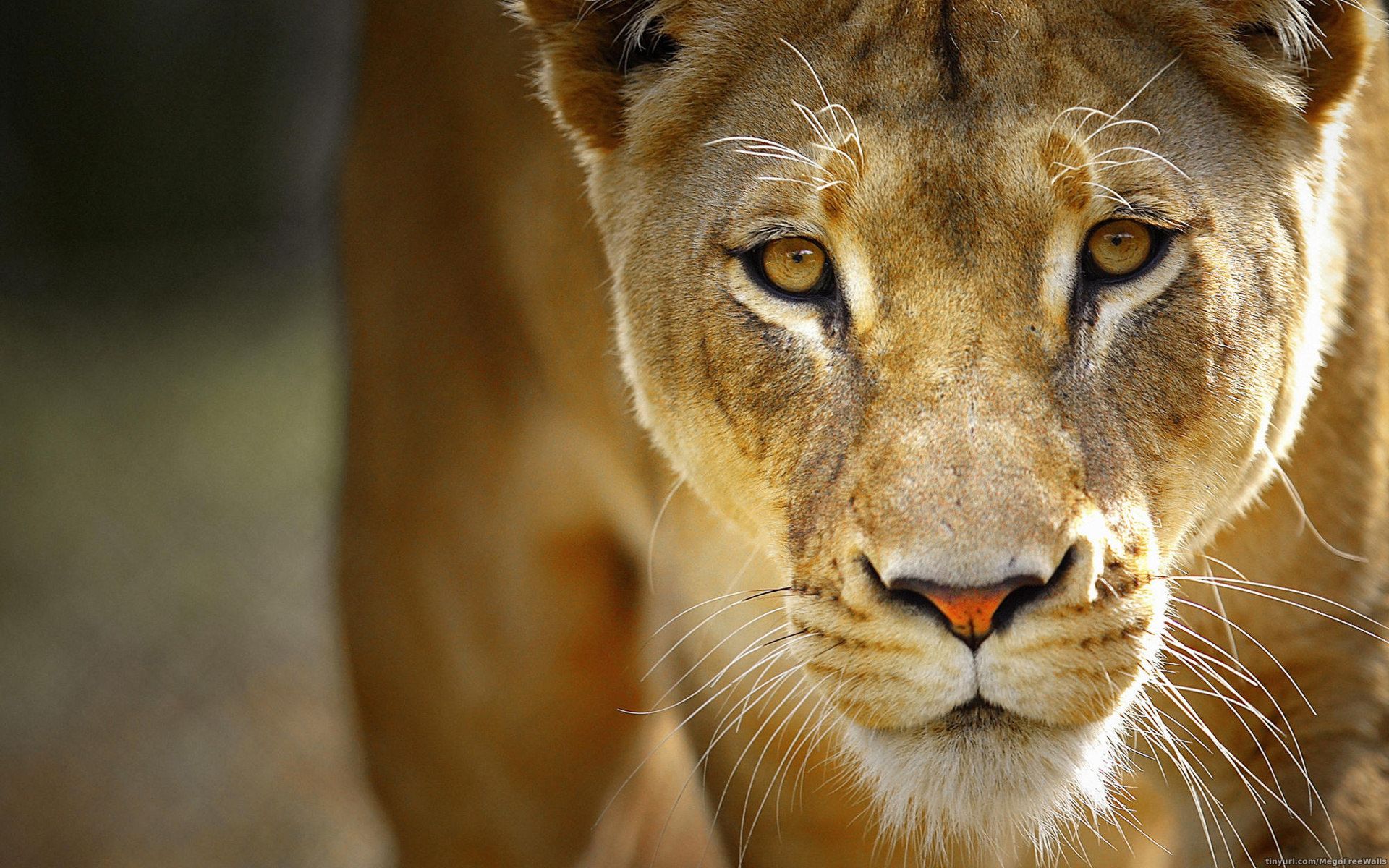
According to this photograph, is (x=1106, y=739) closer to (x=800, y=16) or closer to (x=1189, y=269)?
(x=1189, y=269)

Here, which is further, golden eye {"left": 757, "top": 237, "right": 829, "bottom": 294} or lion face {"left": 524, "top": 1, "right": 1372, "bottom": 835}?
golden eye {"left": 757, "top": 237, "right": 829, "bottom": 294}

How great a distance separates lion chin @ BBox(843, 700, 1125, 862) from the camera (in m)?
1.53

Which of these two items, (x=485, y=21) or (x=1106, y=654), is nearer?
(x=1106, y=654)

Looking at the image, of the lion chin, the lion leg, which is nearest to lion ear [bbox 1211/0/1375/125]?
the lion chin

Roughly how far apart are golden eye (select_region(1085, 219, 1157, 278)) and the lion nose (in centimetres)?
42

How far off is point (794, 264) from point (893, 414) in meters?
0.26

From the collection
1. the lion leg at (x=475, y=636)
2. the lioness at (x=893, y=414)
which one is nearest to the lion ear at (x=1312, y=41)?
the lioness at (x=893, y=414)

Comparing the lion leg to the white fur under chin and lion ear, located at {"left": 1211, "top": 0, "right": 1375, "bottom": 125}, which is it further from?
lion ear, located at {"left": 1211, "top": 0, "right": 1375, "bottom": 125}

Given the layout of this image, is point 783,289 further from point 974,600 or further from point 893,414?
point 974,600

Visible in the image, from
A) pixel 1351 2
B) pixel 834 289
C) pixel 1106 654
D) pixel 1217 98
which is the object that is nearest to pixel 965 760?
pixel 1106 654

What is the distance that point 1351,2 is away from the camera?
172cm

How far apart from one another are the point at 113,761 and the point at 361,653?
1.88 m

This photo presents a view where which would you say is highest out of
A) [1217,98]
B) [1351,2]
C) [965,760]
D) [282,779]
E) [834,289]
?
[1351,2]

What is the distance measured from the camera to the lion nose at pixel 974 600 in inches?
55.0
